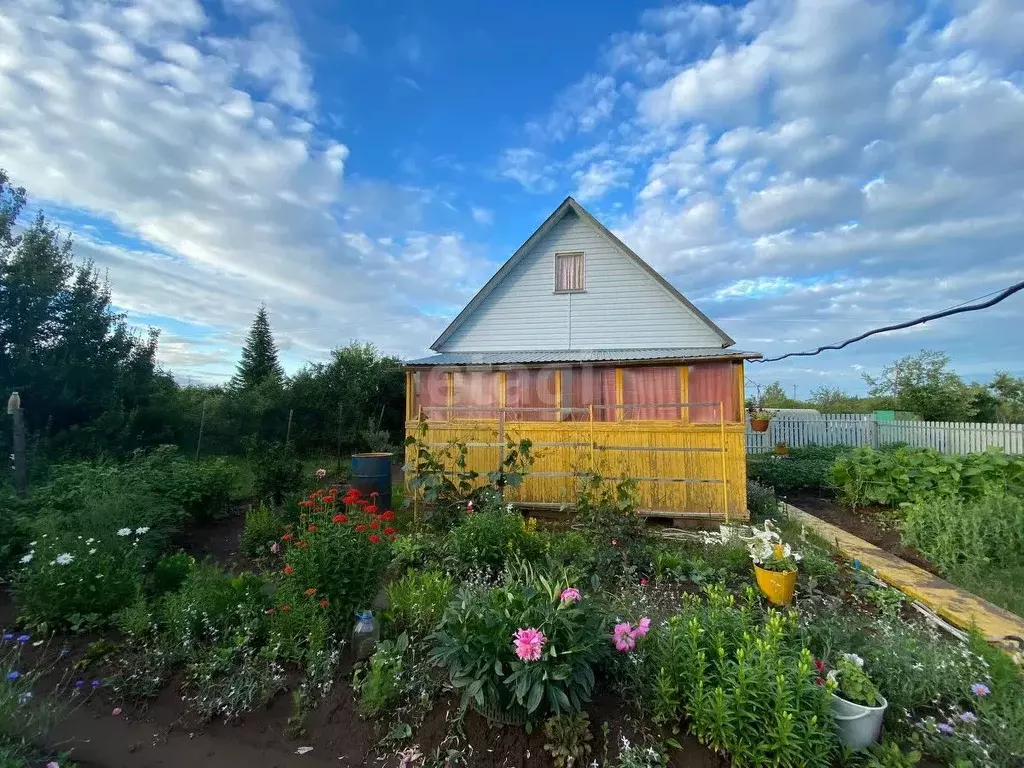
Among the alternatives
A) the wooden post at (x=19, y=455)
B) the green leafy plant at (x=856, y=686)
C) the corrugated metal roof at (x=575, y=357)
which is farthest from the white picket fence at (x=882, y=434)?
the wooden post at (x=19, y=455)

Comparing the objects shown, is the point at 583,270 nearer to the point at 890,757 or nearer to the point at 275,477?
the point at 275,477

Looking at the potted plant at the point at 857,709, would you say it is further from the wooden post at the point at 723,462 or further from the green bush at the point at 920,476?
the green bush at the point at 920,476

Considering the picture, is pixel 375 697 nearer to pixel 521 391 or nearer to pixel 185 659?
pixel 185 659

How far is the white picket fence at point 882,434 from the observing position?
10718 millimetres

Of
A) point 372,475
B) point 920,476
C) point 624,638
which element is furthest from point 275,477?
point 920,476

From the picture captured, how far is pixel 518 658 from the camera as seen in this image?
2133mm

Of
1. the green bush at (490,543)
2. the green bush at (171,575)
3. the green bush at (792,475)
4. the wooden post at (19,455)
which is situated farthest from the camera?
the green bush at (792,475)

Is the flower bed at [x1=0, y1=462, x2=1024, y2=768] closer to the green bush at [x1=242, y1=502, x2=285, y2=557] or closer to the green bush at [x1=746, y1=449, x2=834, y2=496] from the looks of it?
the green bush at [x1=242, y1=502, x2=285, y2=557]

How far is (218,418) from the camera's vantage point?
12.5 meters

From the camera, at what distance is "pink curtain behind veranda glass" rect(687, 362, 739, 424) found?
6.48 meters

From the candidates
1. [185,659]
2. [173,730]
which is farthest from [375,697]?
[185,659]

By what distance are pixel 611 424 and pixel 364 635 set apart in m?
4.79

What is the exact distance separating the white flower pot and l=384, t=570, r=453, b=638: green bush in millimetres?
2060

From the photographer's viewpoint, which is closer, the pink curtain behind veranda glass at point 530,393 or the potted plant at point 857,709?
the potted plant at point 857,709
